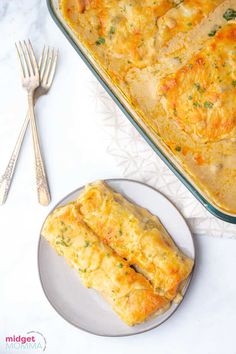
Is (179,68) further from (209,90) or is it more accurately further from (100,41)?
(100,41)

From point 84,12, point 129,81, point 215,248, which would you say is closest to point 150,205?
point 215,248

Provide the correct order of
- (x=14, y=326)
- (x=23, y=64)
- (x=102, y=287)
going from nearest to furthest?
(x=102, y=287), (x=14, y=326), (x=23, y=64)

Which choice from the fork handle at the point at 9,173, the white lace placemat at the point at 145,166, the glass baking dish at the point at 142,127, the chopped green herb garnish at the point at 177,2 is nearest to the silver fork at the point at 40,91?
the fork handle at the point at 9,173

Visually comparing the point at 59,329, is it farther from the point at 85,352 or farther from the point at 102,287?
the point at 102,287

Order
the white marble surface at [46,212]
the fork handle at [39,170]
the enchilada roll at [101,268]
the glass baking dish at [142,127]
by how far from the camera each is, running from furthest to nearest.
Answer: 1. the fork handle at [39,170]
2. the white marble surface at [46,212]
3. the enchilada roll at [101,268]
4. the glass baking dish at [142,127]

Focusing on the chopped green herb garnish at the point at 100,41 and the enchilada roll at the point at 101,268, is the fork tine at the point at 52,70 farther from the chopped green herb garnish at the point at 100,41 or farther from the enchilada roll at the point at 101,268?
the enchilada roll at the point at 101,268

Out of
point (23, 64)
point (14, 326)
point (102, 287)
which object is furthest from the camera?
point (23, 64)

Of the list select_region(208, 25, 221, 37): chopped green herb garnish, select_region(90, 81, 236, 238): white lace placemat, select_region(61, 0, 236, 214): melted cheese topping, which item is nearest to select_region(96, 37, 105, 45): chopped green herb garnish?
select_region(61, 0, 236, 214): melted cheese topping
